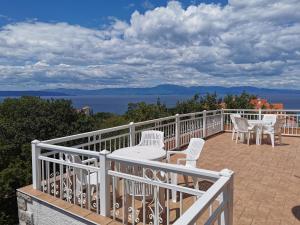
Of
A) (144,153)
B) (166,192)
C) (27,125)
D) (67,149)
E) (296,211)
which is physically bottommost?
(27,125)

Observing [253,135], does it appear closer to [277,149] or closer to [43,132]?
[277,149]

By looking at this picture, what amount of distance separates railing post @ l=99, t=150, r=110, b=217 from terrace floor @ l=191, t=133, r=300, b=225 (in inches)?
66.1

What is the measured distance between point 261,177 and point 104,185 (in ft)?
11.3

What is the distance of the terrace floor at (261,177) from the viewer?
389 cm

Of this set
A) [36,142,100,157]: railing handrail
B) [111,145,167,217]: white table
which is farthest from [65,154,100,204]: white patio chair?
[111,145,167,217]: white table

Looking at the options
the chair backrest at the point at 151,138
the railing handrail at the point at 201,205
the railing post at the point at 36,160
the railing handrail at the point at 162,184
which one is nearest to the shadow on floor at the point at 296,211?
the railing handrail at the point at 162,184

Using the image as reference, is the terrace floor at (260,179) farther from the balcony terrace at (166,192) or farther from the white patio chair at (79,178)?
the white patio chair at (79,178)

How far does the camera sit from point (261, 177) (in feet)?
18.3

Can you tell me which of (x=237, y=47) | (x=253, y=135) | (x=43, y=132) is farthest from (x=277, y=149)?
(x=43, y=132)

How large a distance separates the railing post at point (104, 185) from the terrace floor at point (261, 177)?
1678mm

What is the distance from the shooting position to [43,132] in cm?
1928

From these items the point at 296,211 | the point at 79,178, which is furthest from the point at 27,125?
the point at 296,211

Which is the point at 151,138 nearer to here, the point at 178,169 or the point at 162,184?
the point at 162,184

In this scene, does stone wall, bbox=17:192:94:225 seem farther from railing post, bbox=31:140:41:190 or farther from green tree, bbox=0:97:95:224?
green tree, bbox=0:97:95:224
